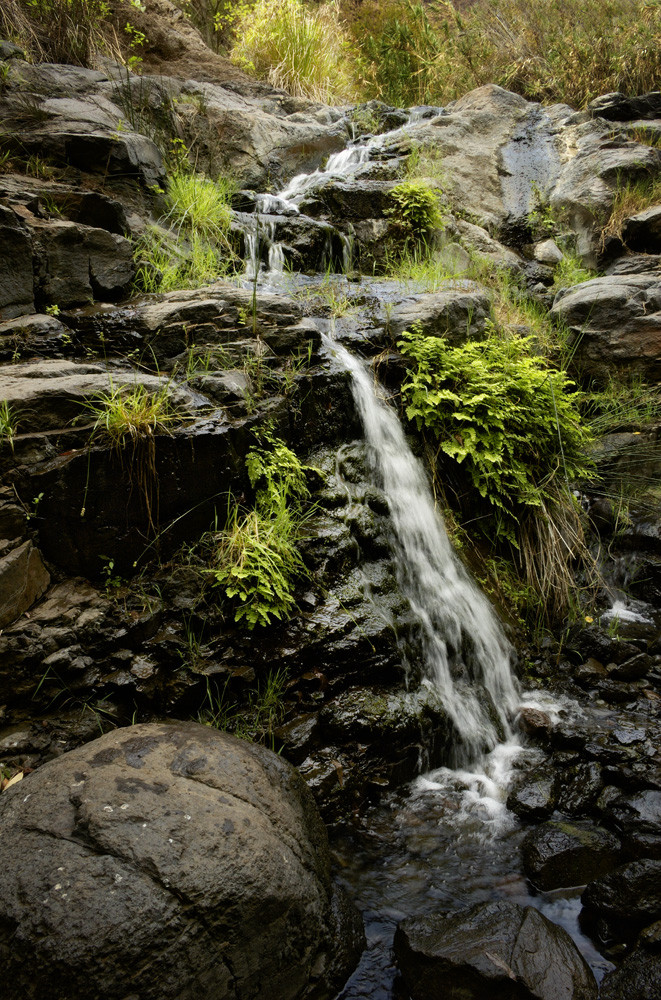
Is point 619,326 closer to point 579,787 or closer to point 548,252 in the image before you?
point 548,252

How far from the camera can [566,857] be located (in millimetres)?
2859

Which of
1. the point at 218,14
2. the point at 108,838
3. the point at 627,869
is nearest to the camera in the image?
the point at 108,838

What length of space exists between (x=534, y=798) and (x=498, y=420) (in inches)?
115

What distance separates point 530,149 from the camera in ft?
30.3

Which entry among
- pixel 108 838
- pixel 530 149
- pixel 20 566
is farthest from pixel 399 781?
pixel 530 149

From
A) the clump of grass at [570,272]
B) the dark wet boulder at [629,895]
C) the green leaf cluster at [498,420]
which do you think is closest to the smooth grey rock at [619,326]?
the clump of grass at [570,272]

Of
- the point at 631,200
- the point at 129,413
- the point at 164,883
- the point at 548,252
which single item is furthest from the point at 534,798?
the point at 631,200

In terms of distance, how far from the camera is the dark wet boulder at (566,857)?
9.27ft

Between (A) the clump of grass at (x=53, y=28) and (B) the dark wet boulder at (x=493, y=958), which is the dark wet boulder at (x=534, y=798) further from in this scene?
(A) the clump of grass at (x=53, y=28)

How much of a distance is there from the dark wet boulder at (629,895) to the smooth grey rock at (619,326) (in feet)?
16.9

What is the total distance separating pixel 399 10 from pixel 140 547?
14349mm

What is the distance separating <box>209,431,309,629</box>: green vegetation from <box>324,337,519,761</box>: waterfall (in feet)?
2.88

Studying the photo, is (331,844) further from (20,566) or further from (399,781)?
(20,566)

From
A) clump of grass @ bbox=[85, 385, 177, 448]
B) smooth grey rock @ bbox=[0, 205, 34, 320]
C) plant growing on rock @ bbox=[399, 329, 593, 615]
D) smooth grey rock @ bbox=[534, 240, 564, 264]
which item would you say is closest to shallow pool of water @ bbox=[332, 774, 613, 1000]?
plant growing on rock @ bbox=[399, 329, 593, 615]
